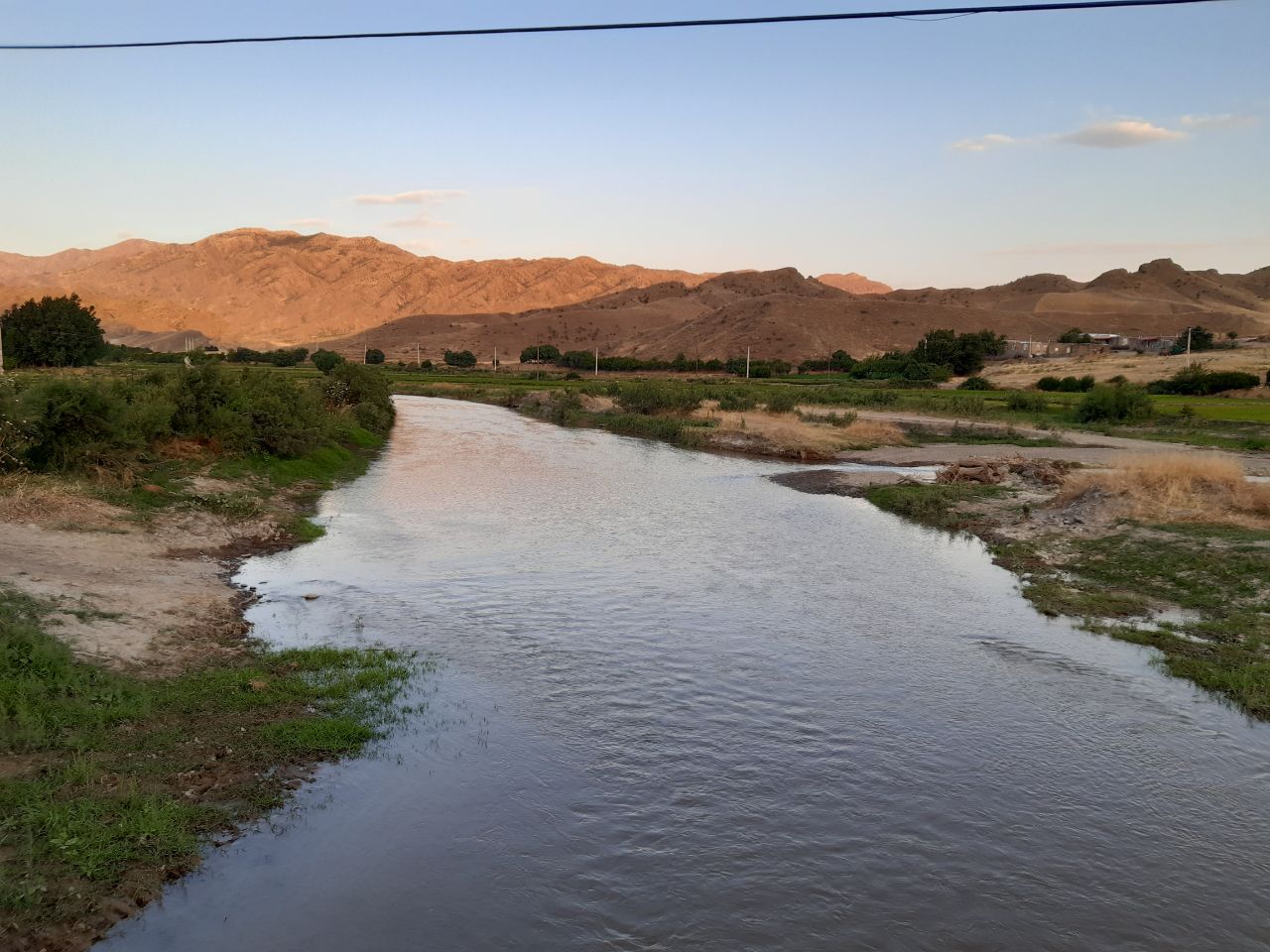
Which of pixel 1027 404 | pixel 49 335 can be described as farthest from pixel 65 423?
pixel 1027 404

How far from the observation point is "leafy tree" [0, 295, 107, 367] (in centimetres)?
5428

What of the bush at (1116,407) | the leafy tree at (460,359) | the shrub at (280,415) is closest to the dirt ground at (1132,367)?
the bush at (1116,407)

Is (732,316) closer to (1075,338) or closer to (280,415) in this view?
(1075,338)

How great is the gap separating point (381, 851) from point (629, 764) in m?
2.63

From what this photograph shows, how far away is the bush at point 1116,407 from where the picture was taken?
160 feet

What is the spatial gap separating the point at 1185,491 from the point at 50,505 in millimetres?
22609

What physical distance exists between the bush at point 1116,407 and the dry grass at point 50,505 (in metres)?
46.2

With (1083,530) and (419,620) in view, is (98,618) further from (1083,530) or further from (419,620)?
(1083,530)

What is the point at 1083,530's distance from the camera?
20562 millimetres

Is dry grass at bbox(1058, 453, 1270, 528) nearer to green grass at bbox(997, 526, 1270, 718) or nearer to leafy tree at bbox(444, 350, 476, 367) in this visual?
green grass at bbox(997, 526, 1270, 718)

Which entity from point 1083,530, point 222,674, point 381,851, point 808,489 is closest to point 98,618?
point 222,674

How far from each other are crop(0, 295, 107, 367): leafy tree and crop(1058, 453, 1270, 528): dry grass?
54.4m

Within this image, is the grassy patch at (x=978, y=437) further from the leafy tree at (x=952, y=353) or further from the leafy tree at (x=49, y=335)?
the leafy tree at (x=49, y=335)

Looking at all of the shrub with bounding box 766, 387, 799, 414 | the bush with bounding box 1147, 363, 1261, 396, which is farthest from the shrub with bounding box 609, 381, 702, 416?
the bush with bounding box 1147, 363, 1261, 396
